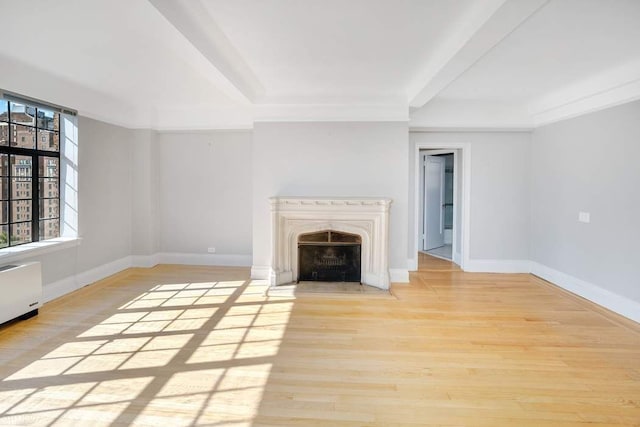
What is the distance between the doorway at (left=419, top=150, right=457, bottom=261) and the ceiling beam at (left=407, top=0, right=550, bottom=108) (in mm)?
3509

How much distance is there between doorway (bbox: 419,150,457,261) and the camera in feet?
24.0

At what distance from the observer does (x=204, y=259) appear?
6.00 m

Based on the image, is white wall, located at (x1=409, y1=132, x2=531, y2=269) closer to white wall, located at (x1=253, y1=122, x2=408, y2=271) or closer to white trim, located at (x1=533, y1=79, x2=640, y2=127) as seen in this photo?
white trim, located at (x1=533, y1=79, x2=640, y2=127)

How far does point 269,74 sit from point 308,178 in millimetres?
1603

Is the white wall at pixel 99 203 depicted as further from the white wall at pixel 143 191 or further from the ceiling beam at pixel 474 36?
the ceiling beam at pixel 474 36

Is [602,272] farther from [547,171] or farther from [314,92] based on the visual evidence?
[314,92]

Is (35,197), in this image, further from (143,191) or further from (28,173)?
(143,191)

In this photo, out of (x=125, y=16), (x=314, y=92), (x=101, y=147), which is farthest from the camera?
(x=101, y=147)

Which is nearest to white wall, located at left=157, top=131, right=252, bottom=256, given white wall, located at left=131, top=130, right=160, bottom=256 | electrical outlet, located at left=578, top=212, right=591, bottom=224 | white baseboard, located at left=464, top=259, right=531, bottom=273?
white wall, located at left=131, top=130, right=160, bottom=256

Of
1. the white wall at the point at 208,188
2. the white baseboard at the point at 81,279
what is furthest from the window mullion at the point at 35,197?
the white wall at the point at 208,188

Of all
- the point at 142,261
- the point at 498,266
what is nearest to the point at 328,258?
the point at 498,266

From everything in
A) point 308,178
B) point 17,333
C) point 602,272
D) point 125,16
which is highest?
point 125,16

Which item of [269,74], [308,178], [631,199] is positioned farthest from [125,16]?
[631,199]

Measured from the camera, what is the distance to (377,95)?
476 cm
